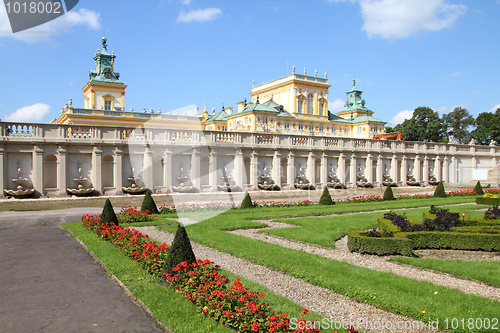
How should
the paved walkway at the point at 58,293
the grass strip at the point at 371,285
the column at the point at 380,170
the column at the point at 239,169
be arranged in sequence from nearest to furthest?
the paved walkway at the point at 58,293, the grass strip at the point at 371,285, the column at the point at 239,169, the column at the point at 380,170

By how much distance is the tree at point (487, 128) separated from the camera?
101438 millimetres

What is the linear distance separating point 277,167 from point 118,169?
1408cm

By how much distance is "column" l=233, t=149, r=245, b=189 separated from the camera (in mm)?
33719

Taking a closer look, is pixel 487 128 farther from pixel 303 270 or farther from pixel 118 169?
pixel 303 270

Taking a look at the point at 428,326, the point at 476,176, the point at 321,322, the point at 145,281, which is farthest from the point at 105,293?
the point at 476,176

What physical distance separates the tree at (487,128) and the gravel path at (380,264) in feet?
347

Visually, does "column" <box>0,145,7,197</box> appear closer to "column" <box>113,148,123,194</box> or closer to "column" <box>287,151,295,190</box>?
"column" <box>113,148,123,194</box>

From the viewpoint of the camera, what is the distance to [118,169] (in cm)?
2909

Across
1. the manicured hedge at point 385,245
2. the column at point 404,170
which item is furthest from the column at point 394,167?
the manicured hedge at point 385,245

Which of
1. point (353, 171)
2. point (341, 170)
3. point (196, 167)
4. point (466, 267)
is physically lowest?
point (466, 267)

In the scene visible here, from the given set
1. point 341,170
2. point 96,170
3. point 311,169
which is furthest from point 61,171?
point 341,170

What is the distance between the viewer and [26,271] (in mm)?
10266

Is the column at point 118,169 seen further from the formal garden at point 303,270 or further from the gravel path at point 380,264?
the gravel path at point 380,264

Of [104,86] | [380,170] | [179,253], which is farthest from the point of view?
[104,86]
